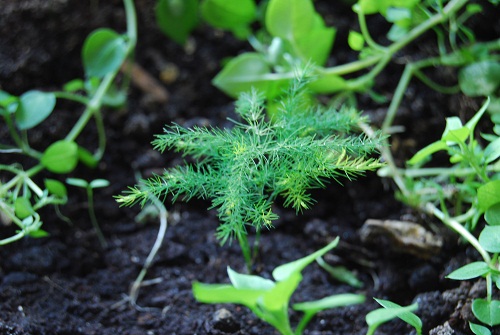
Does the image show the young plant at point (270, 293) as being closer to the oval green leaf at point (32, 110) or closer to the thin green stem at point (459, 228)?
the thin green stem at point (459, 228)

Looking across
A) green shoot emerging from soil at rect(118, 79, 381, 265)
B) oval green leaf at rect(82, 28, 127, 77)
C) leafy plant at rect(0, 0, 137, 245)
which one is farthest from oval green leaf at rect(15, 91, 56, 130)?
green shoot emerging from soil at rect(118, 79, 381, 265)

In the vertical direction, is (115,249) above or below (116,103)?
below

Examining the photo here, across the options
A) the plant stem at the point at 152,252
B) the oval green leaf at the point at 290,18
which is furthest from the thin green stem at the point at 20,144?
the oval green leaf at the point at 290,18

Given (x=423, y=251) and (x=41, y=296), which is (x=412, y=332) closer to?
(x=423, y=251)

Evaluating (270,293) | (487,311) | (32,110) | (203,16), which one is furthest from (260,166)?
(203,16)

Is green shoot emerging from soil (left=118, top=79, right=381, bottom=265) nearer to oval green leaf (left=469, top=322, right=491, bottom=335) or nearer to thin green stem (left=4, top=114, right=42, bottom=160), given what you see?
oval green leaf (left=469, top=322, right=491, bottom=335)

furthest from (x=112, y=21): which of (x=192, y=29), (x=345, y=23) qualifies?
(x=345, y=23)

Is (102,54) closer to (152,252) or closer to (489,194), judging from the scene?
(152,252)
